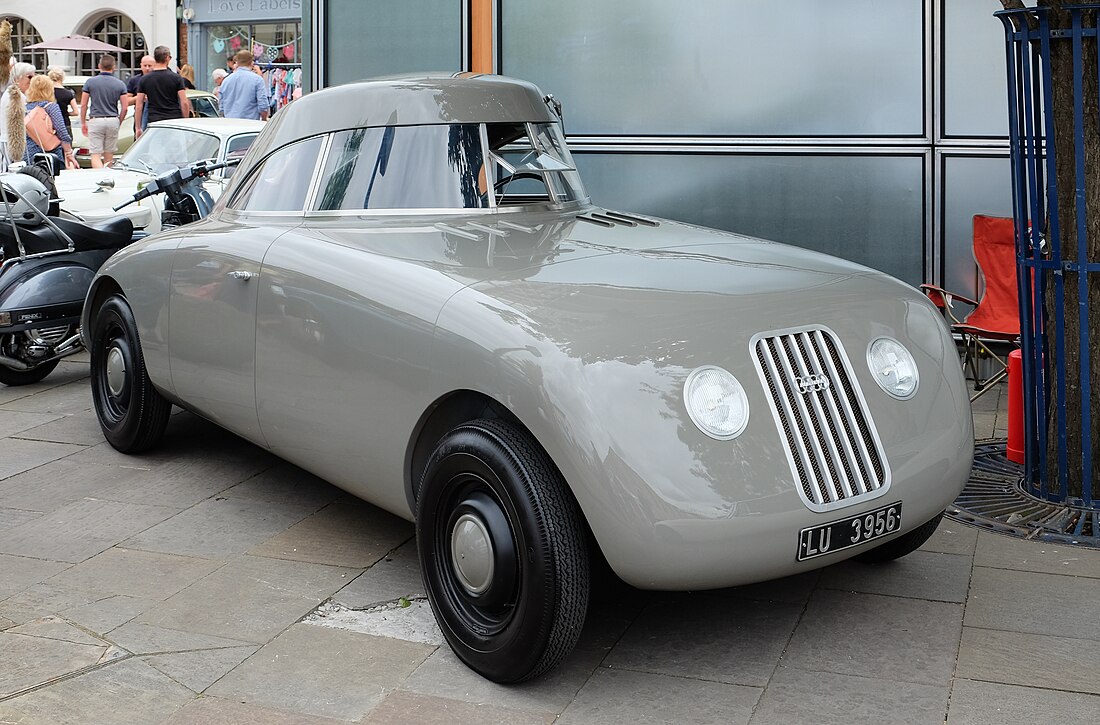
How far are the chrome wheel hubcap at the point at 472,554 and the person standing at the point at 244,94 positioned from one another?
11.2 metres

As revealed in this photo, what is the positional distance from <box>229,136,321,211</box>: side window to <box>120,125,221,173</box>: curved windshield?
17.6 ft

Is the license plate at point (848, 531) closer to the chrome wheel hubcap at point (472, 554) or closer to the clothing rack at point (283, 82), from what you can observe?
the chrome wheel hubcap at point (472, 554)

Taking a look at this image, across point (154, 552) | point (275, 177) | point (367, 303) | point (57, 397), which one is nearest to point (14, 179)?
point (57, 397)

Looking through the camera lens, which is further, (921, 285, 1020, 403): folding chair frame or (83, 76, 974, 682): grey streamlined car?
(921, 285, 1020, 403): folding chair frame

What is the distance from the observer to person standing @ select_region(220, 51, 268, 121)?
1401 centimetres

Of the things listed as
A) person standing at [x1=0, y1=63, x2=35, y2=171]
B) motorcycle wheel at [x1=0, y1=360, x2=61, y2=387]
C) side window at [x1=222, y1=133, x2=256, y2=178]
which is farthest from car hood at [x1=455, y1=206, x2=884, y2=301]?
person standing at [x1=0, y1=63, x2=35, y2=171]

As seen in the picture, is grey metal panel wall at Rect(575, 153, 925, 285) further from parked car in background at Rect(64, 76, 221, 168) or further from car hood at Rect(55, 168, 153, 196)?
parked car in background at Rect(64, 76, 221, 168)

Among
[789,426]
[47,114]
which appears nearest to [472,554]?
[789,426]

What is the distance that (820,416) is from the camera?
11.9 ft

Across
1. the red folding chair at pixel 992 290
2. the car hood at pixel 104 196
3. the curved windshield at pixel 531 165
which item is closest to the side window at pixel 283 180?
the curved windshield at pixel 531 165

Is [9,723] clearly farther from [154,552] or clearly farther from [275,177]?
[275,177]

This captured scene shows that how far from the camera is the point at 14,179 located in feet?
25.8

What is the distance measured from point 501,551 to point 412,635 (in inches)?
25.5

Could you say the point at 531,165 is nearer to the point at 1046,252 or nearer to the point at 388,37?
the point at 1046,252
